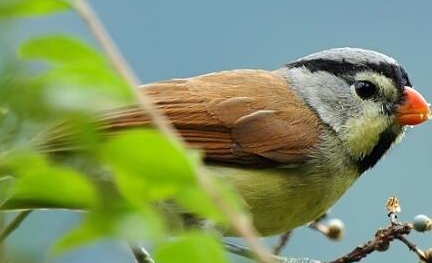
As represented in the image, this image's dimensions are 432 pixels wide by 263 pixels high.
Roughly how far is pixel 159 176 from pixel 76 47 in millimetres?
110

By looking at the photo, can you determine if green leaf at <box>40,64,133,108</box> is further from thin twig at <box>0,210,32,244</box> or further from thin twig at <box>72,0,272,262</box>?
thin twig at <box>0,210,32,244</box>

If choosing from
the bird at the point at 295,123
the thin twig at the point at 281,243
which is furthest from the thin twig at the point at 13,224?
the bird at the point at 295,123

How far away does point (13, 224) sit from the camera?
0.76m

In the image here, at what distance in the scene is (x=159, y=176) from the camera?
24.3 inches

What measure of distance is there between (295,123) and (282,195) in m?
0.39

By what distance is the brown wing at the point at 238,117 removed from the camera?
120 inches

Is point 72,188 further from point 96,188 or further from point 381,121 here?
point 381,121

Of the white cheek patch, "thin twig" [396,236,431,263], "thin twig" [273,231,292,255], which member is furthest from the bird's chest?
"thin twig" [396,236,431,263]

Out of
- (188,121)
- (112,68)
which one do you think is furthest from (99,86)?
(188,121)

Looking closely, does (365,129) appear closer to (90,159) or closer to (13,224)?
(13,224)

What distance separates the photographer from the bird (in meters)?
3.06

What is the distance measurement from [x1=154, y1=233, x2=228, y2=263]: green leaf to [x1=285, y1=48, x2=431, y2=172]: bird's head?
110 inches

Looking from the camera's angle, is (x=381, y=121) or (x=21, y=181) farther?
(x=381, y=121)

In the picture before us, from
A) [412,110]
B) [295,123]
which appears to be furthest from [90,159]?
[412,110]
